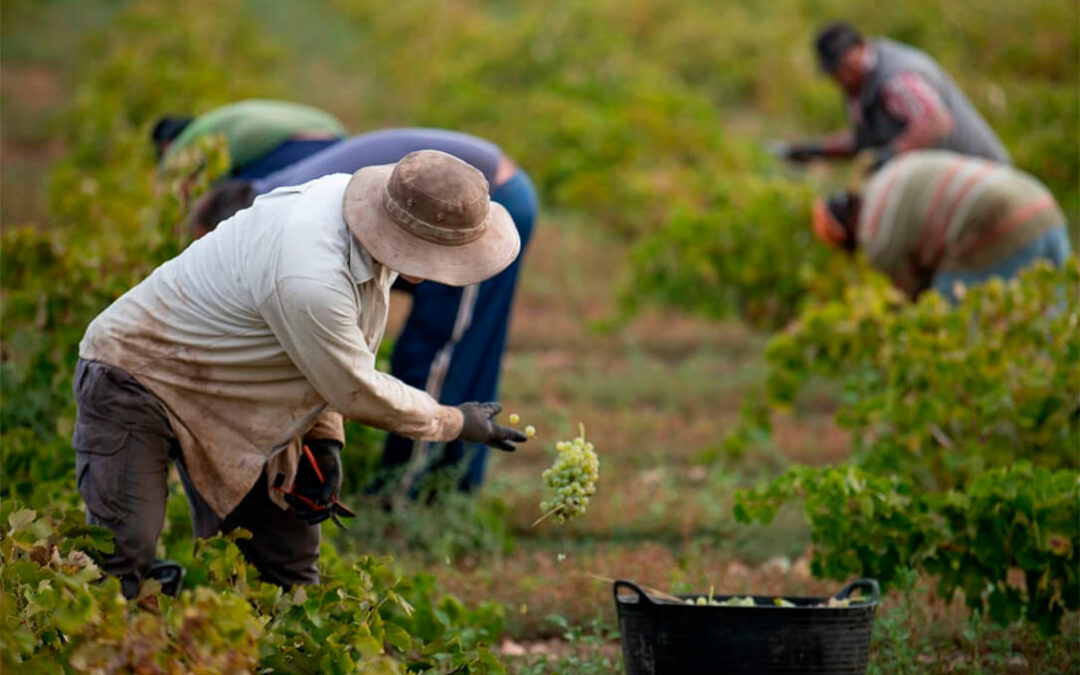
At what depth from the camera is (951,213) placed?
6.63m

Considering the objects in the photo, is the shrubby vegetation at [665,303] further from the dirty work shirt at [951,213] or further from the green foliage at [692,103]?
the dirty work shirt at [951,213]

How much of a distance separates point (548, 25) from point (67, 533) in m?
12.2

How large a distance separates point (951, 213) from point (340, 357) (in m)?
3.96

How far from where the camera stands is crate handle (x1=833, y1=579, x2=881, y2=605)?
148 inches

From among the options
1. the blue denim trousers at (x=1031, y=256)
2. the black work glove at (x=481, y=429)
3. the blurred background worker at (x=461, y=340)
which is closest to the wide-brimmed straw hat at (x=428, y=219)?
the black work glove at (x=481, y=429)

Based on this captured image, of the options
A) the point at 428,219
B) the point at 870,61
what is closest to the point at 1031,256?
the point at 870,61

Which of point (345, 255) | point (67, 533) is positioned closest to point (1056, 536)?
point (345, 255)

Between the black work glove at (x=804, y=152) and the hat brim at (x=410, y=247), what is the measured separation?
18.9 feet

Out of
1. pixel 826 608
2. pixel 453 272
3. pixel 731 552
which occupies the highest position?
pixel 453 272

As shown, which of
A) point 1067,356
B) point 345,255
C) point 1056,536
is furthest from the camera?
point 1067,356

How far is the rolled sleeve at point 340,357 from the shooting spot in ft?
10.9

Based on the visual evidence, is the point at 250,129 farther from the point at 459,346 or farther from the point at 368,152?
the point at 459,346

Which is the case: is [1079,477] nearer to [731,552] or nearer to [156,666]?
[731,552]

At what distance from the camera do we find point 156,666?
267 centimetres
